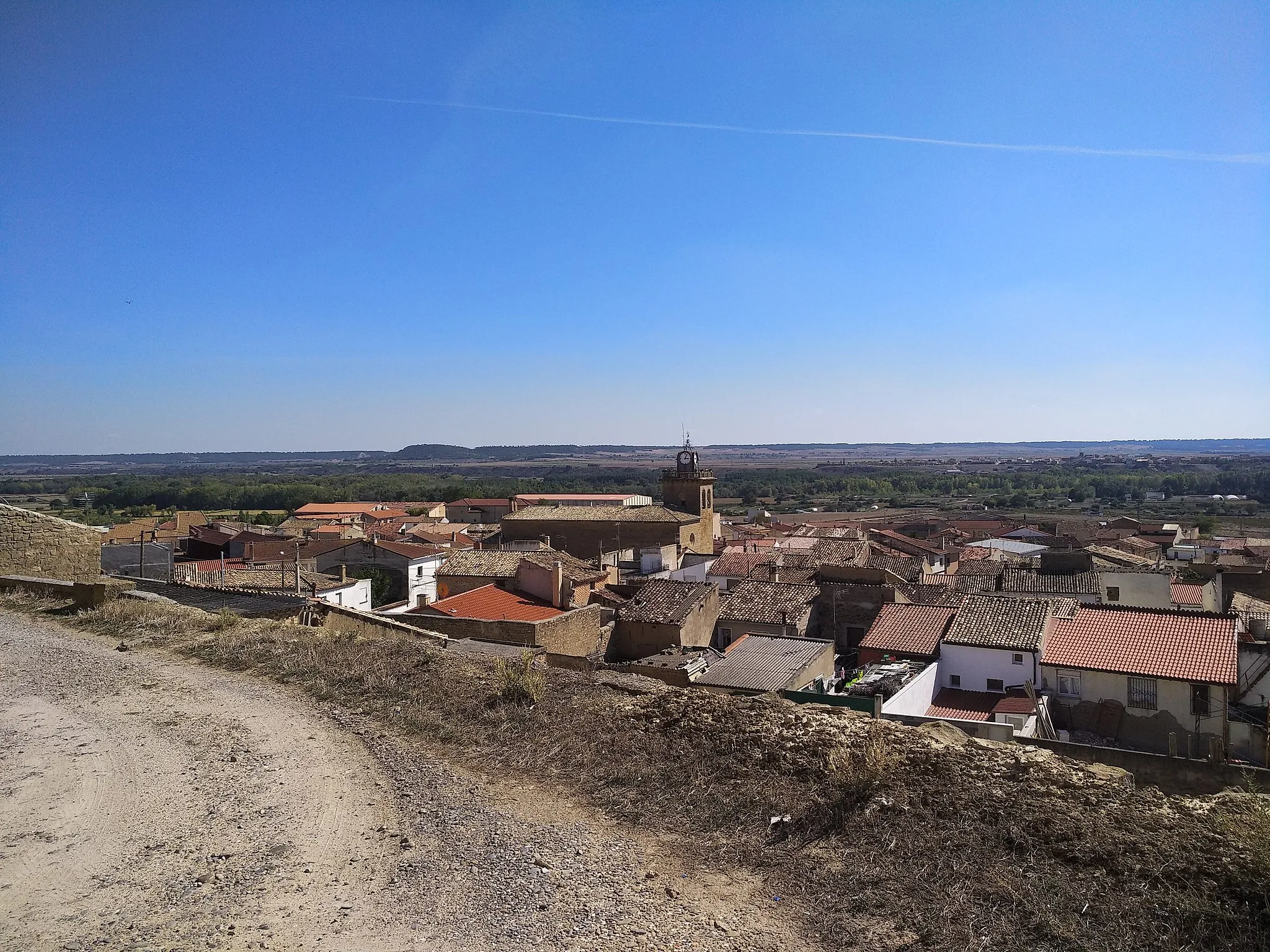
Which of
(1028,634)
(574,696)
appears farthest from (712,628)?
(574,696)

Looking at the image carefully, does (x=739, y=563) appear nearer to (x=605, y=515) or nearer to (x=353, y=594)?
(x=605, y=515)

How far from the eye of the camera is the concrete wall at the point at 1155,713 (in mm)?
17594

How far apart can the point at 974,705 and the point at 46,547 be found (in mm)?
20389

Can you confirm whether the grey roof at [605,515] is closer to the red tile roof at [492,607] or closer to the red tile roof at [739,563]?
the red tile roof at [739,563]

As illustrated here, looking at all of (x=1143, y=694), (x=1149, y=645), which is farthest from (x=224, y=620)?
(x=1149, y=645)

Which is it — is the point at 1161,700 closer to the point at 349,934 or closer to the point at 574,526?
the point at 349,934

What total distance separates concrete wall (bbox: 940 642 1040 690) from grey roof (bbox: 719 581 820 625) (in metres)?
5.63

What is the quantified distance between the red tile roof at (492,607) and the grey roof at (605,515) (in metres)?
28.5

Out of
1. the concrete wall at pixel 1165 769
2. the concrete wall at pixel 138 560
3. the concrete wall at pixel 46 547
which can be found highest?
the concrete wall at pixel 46 547

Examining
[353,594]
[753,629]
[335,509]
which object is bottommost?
[335,509]

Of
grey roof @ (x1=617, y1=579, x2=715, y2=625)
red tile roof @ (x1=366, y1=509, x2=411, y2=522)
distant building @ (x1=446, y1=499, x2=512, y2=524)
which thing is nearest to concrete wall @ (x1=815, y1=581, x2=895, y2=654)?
grey roof @ (x1=617, y1=579, x2=715, y2=625)

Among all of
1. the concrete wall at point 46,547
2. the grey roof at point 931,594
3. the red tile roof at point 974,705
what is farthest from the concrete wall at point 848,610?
the concrete wall at point 46,547

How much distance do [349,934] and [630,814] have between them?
218 centimetres

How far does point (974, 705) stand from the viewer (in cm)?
1936
